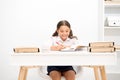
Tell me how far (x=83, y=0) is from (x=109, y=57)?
1.86 metres

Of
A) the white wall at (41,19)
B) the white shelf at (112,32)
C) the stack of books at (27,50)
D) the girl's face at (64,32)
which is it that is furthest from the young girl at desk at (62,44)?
the white shelf at (112,32)

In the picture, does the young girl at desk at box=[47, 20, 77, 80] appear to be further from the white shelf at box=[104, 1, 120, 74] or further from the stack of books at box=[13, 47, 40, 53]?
the white shelf at box=[104, 1, 120, 74]

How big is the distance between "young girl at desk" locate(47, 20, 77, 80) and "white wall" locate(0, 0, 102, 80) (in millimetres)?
771

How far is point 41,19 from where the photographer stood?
3.60 metres

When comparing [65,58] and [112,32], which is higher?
[112,32]

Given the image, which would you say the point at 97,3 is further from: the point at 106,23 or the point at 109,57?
the point at 109,57

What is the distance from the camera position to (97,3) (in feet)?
11.8

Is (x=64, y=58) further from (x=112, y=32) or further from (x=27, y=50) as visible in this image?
(x=112, y=32)

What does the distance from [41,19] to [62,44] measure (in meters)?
1.01

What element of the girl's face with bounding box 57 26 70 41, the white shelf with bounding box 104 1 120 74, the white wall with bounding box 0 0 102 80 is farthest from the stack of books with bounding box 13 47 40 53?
the white shelf with bounding box 104 1 120 74

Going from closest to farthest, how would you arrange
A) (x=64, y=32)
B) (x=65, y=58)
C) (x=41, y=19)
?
(x=65, y=58)
(x=64, y=32)
(x=41, y=19)

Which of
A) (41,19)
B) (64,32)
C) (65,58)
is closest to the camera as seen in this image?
(65,58)

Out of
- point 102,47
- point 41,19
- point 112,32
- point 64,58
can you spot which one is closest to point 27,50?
point 64,58

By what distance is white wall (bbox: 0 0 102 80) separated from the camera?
11.8ft
